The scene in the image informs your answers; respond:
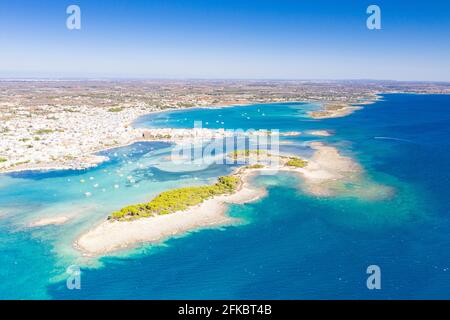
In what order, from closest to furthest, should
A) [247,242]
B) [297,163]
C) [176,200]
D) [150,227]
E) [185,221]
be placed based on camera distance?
[247,242]
[150,227]
[185,221]
[176,200]
[297,163]

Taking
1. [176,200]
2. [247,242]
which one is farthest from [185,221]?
[247,242]

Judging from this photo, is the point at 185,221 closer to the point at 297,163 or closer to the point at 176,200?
the point at 176,200

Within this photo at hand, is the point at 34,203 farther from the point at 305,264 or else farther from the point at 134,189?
the point at 305,264

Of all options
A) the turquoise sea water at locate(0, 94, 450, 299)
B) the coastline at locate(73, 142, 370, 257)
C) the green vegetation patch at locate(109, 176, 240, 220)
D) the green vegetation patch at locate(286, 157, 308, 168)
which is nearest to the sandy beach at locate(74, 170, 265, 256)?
the coastline at locate(73, 142, 370, 257)

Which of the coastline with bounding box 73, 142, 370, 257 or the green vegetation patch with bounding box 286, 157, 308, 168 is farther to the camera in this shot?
the green vegetation patch with bounding box 286, 157, 308, 168

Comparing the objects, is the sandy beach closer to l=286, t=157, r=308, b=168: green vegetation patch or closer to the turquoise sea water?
the turquoise sea water

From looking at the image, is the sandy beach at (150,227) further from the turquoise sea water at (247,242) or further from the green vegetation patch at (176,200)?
the turquoise sea water at (247,242)
